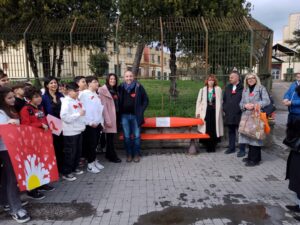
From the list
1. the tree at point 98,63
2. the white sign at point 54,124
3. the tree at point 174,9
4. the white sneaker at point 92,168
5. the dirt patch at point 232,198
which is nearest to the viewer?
the dirt patch at point 232,198

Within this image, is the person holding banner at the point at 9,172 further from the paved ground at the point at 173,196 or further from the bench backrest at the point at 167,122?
the bench backrest at the point at 167,122

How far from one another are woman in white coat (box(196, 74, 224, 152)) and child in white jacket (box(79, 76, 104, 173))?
2.33 meters

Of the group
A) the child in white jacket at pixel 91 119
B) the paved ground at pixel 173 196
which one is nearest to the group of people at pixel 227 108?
the paved ground at pixel 173 196

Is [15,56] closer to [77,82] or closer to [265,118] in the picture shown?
[77,82]

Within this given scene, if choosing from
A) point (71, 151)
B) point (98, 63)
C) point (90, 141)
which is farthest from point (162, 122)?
point (98, 63)

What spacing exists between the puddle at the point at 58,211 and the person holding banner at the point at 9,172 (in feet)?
0.59

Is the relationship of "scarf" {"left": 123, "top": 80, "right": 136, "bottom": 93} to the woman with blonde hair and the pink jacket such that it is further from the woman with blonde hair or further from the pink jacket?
the woman with blonde hair

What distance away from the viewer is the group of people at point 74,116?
3.65 meters

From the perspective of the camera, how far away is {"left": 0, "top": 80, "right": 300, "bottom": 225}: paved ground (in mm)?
3691

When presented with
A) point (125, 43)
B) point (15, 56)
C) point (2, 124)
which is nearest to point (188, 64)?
point (125, 43)

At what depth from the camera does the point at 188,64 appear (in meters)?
9.09

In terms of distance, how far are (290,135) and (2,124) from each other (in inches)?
140

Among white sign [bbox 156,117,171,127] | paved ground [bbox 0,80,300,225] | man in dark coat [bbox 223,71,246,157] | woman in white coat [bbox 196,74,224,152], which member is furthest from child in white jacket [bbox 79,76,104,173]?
man in dark coat [bbox 223,71,246,157]

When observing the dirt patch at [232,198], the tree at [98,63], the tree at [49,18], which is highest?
the tree at [49,18]
